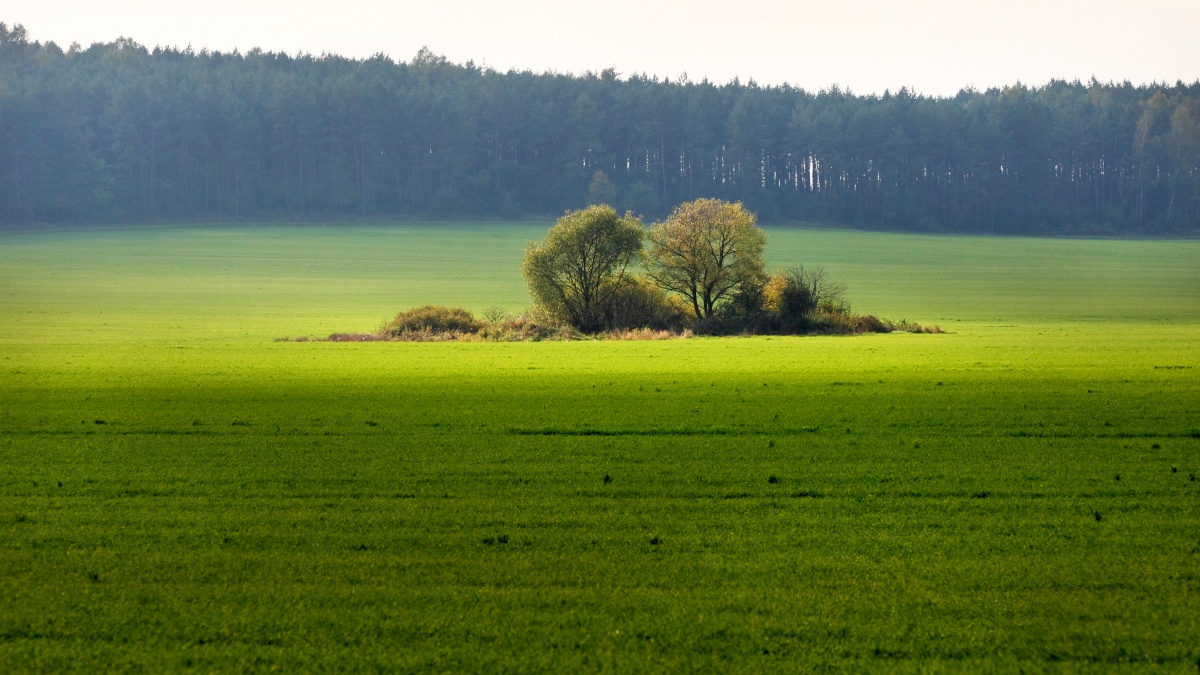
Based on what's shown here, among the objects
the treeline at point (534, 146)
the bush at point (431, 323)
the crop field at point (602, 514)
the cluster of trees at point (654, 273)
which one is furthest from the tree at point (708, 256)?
the treeline at point (534, 146)

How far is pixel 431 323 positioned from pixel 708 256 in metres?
13.8

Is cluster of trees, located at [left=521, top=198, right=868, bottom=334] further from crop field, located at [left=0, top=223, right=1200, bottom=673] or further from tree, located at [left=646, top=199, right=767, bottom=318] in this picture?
crop field, located at [left=0, top=223, right=1200, bottom=673]

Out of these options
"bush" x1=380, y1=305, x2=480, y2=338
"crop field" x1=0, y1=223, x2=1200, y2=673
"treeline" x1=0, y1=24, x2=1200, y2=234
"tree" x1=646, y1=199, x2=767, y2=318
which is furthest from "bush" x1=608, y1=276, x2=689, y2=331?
"treeline" x1=0, y1=24, x2=1200, y2=234

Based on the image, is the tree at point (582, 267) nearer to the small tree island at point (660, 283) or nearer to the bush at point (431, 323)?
the small tree island at point (660, 283)

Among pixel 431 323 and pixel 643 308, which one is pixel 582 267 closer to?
pixel 643 308

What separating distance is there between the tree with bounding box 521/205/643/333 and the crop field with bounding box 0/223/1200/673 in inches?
799

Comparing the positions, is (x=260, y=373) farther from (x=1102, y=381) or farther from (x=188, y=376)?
(x=1102, y=381)

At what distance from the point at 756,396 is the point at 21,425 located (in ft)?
49.5

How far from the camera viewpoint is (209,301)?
243 feet

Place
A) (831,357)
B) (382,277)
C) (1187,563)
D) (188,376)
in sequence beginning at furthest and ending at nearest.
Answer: (382,277), (831,357), (188,376), (1187,563)

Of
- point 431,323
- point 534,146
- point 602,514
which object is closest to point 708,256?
point 431,323

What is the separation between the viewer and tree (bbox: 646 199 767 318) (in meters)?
55.1

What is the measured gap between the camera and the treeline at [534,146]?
136m

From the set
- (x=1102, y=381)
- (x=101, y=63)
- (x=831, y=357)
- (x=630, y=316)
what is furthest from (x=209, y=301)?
(x=101, y=63)
